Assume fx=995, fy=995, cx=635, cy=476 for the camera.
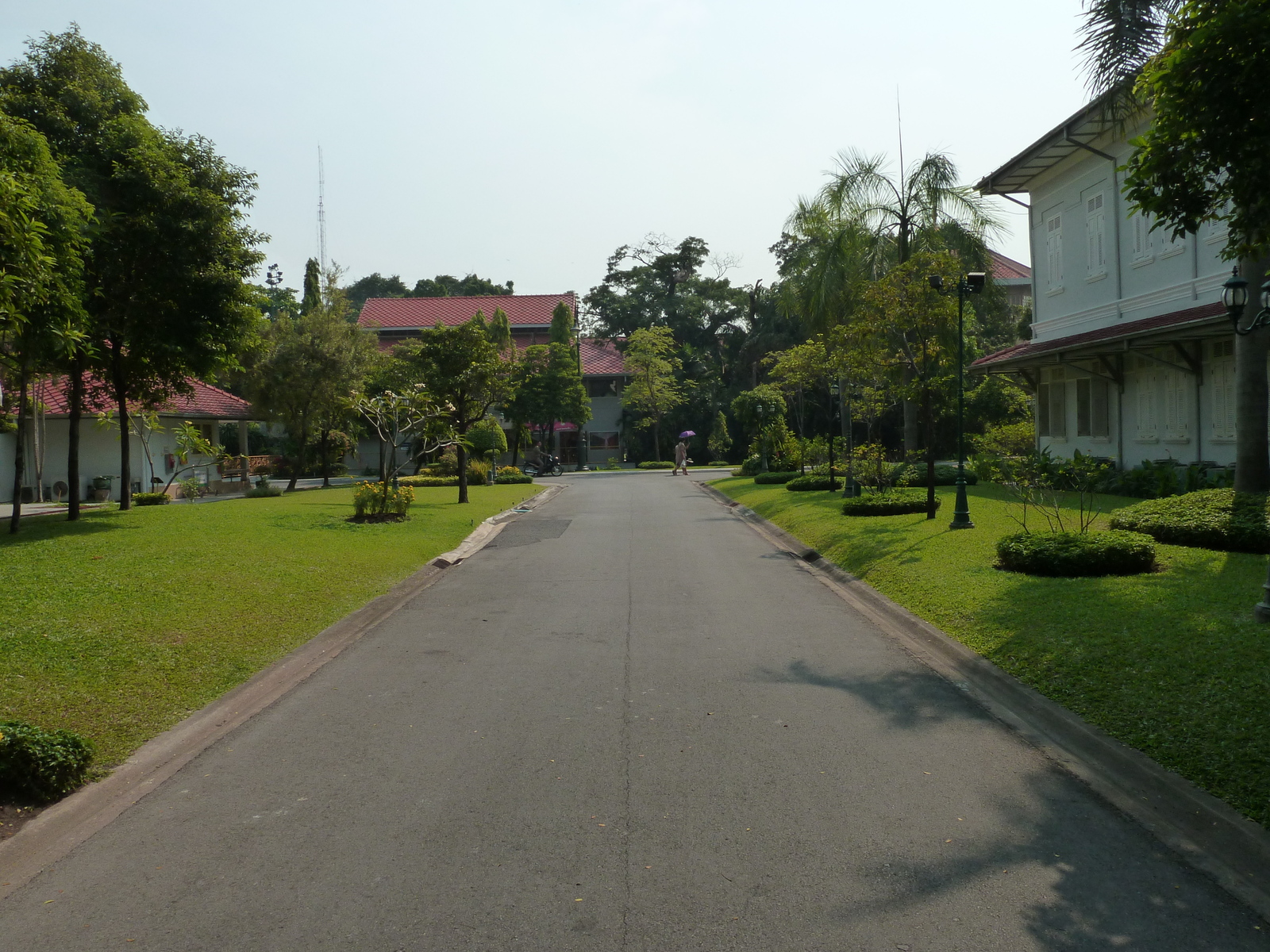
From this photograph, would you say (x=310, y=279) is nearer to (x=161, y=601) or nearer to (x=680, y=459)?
(x=680, y=459)

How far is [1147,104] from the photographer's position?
1376 cm

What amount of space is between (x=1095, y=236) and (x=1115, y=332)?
4.10 metres

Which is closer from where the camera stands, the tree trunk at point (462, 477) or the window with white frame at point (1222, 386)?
the window with white frame at point (1222, 386)

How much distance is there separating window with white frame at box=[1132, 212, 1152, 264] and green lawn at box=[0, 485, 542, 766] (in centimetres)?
1520

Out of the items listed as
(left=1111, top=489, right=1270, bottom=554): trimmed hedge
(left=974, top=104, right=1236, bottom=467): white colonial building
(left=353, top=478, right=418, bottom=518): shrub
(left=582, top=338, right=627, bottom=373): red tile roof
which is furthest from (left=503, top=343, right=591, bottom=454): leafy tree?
(left=1111, top=489, right=1270, bottom=554): trimmed hedge

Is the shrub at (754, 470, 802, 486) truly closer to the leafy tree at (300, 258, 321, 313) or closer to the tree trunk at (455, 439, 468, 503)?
the tree trunk at (455, 439, 468, 503)

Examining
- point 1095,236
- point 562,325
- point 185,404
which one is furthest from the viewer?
point 562,325

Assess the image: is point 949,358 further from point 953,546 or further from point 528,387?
point 528,387

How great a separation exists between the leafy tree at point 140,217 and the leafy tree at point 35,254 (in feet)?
5.01

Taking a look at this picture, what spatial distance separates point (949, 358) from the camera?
19734mm

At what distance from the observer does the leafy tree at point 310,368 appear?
3431 centimetres

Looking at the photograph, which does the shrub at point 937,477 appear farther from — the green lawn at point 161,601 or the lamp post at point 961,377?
the green lawn at point 161,601

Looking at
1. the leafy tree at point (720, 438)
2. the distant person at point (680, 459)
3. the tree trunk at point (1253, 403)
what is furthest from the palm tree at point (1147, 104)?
the leafy tree at point (720, 438)

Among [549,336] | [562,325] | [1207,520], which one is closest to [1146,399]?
[1207,520]
